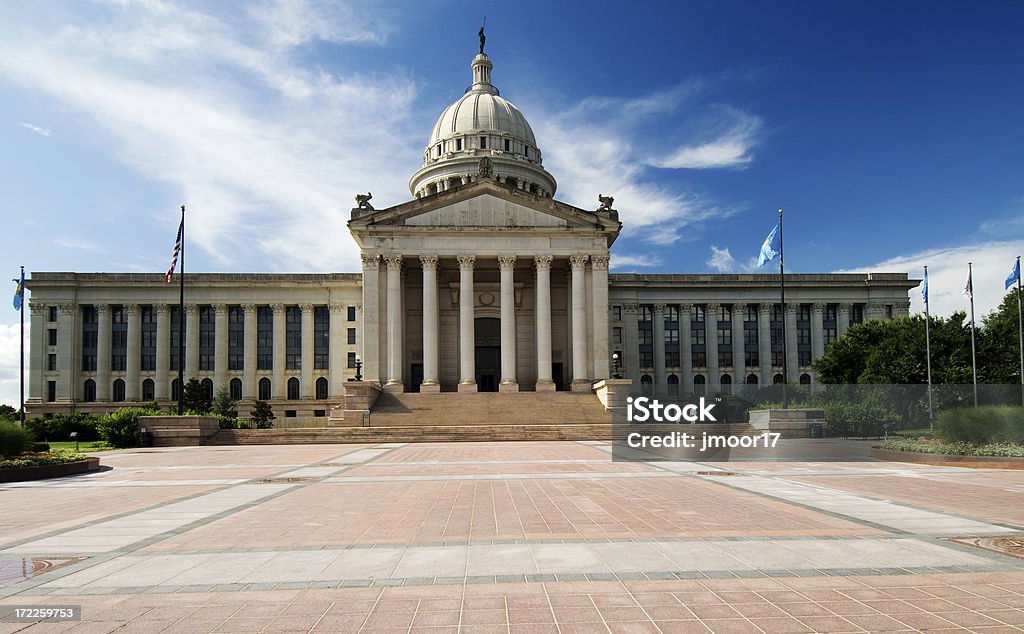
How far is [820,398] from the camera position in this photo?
45.9m

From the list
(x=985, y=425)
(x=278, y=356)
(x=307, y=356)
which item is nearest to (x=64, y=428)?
(x=278, y=356)

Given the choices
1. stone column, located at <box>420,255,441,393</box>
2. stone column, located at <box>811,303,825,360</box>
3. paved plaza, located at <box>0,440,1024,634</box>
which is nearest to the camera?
paved plaza, located at <box>0,440,1024,634</box>

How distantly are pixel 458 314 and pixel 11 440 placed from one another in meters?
44.3

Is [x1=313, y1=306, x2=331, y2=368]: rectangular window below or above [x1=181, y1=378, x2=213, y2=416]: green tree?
above

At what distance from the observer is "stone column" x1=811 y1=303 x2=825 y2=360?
7850cm

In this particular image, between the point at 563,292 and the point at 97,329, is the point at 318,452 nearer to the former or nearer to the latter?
the point at 563,292

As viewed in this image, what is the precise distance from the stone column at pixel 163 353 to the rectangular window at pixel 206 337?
3.10 meters

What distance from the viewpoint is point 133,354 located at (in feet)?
244

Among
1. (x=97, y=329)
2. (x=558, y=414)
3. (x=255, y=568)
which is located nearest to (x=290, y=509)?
(x=255, y=568)

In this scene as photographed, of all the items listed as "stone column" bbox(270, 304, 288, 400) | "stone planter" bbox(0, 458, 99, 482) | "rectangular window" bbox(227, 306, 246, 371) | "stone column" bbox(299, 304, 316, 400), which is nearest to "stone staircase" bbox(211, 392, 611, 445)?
"stone planter" bbox(0, 458, 99, 482)

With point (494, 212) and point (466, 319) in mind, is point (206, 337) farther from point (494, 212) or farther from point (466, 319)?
point (494, 212)

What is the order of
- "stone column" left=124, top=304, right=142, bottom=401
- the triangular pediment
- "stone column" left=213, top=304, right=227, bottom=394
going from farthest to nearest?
"stone column" left=213, top=304, right=227, bottom=394 → "stone column" left=124, top=304, right=142, bottom=401 → the triangular pediment

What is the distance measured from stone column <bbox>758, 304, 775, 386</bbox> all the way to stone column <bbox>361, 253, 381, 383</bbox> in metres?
43.0

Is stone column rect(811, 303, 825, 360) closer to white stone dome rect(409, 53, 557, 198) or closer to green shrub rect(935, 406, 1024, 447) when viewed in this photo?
white stone dome rect(409, 53, 557, 198)
